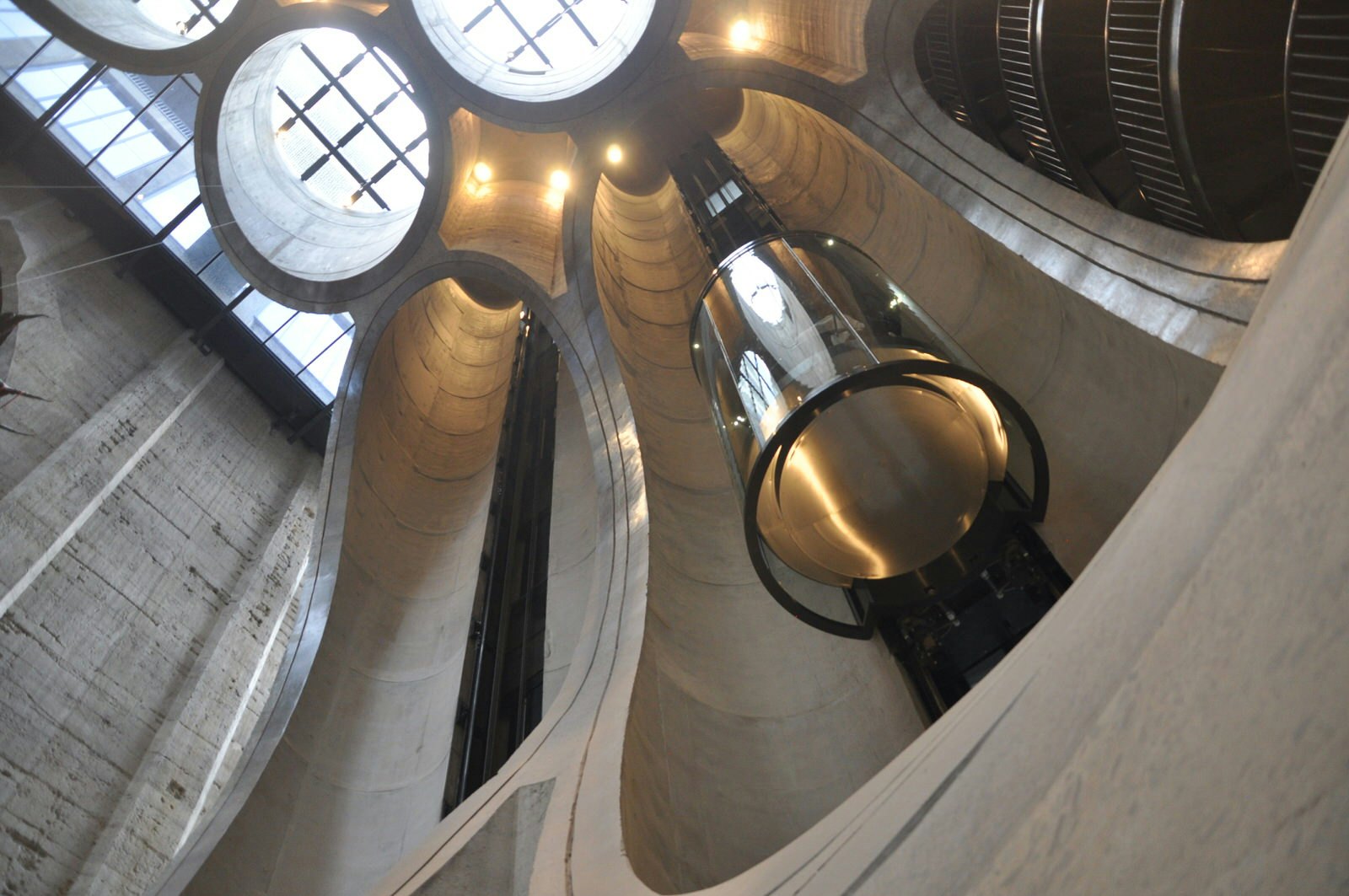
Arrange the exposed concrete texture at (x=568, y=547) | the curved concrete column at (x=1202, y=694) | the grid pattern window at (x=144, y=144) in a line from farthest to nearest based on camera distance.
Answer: the grid pattern window at (x=144, y=144), the exposed concrete texture at (x=568, y=547), the curved concrete column at (x=1202, y=694)

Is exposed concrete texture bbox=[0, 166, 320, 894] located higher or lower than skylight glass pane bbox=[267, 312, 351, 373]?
lower

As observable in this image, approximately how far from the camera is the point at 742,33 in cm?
865

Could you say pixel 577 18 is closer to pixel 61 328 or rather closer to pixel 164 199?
pixel 164 199

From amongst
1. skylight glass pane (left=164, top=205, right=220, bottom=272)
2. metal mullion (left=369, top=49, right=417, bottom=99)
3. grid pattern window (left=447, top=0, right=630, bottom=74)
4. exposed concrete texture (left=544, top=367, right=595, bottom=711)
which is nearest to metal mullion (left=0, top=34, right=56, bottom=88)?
skylight glass pane (left=164, top=205, right=220, bottom=272)

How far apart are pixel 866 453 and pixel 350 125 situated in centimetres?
1143

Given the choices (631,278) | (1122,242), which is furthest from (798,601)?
(631,278)

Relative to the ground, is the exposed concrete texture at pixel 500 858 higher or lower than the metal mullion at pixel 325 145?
lower

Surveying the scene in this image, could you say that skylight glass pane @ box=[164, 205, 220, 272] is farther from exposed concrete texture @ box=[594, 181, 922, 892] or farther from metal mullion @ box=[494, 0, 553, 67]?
exposed concrete texture @ box=[594, 181, 922, 892]

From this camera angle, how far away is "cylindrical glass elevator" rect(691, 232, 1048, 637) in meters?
4.41

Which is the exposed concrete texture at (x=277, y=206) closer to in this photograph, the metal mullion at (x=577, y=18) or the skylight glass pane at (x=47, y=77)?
the skylight glass pane at (x=47, y=77)

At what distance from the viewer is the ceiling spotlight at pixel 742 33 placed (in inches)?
337

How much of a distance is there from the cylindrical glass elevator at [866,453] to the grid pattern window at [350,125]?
8.73 meters

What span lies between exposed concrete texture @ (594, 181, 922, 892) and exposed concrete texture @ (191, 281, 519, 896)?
2142 mm

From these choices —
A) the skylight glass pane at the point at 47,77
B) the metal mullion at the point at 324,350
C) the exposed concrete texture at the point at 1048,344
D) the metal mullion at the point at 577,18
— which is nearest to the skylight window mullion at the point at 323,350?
the metal mullion at the point at 324,350
